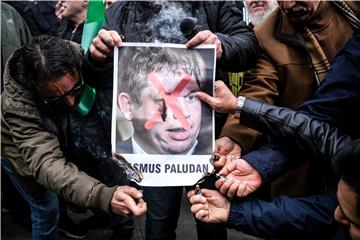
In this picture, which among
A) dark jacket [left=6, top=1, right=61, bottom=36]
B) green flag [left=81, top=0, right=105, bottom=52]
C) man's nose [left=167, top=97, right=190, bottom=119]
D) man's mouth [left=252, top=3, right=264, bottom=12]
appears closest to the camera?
man's nose [left=167, top=97, right=190, bottom=119]

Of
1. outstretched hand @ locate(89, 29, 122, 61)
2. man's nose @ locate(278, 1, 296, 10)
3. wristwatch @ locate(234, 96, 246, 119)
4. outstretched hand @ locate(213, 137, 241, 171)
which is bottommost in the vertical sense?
outstretched hand @ locate(213, 137, 241, 171)

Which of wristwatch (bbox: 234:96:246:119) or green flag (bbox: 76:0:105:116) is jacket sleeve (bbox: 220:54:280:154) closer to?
wristwatch (bbox: 234:96:246:119)

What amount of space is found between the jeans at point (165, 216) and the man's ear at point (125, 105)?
507mm

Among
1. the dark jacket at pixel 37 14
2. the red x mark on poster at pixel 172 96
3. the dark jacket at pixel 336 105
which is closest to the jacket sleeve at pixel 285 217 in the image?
the dark jacket at pixel 336 105

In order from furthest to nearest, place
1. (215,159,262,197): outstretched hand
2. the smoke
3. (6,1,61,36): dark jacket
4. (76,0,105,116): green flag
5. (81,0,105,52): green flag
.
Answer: (6,1,61,36): dark jacket, (81,0,105,52): green flag, (76,0,105,116): green flag, the smoke, (215,159,262,197): outstretched hand

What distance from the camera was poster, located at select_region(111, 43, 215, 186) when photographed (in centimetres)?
183

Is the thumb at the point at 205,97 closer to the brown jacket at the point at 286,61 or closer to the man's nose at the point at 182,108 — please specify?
the man's nose at the point at 182,108

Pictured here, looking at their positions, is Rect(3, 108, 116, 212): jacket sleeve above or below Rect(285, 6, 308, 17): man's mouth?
below

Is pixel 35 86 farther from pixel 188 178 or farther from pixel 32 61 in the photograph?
pixel 188 178

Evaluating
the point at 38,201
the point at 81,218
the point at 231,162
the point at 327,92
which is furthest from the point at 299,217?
the point at 81,218

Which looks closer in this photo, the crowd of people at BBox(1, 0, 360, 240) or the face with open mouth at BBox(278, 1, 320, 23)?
the crowd of people at BBox(1, 0, 360, 240)

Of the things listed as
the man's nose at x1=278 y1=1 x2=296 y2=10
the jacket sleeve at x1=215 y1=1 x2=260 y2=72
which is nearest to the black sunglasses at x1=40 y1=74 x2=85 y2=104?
the jacket sleeve at x1=215 y1=1 x2=260 y2=72

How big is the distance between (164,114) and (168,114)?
0.5 inches

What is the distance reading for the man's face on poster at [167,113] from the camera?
6.05 feet
